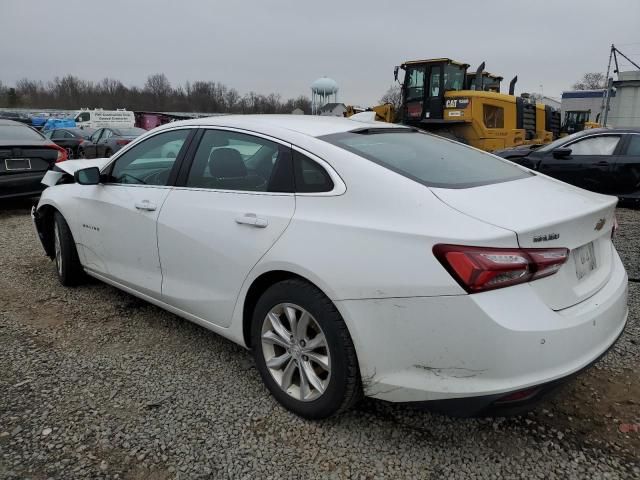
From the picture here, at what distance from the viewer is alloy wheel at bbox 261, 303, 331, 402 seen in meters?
2.37

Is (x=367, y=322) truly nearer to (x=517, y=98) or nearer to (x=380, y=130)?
(x=380, y=130)

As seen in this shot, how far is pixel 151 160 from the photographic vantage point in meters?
3.63

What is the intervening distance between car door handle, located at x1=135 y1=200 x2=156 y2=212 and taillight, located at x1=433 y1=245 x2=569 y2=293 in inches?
77.7

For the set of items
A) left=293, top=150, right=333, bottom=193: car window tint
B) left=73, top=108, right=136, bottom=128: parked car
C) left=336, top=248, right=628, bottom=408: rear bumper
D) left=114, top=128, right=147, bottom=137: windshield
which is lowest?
left=336, top=248, right=628, bottom=408: rear bumper

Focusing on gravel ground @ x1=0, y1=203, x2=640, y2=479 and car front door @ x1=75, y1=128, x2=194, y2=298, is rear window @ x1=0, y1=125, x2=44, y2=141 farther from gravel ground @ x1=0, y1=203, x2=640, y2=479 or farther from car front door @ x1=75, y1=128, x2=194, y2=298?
gravel ground @ x1=0, y1=203, x2=640, y2=479

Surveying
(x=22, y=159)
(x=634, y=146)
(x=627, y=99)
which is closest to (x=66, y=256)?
(x=22, y=159)

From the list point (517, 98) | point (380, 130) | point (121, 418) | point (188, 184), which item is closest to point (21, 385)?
point (121, 418)

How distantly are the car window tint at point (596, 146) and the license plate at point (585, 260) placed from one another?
6.47 metres

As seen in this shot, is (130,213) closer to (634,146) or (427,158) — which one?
(427,158)

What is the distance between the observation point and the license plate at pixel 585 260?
2205mm

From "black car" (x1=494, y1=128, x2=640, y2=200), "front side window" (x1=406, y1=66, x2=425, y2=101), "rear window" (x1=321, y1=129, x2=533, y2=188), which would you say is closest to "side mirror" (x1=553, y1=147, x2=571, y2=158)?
"black car" (x1=494, y1=128, x2=640, y2=200)

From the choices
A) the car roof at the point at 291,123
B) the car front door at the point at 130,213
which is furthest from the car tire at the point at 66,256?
the car roof at the point at 291,123

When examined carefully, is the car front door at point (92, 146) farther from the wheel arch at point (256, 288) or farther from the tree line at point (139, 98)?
the tree line at point (139, 98)

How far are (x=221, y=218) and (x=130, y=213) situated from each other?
0.97 m
